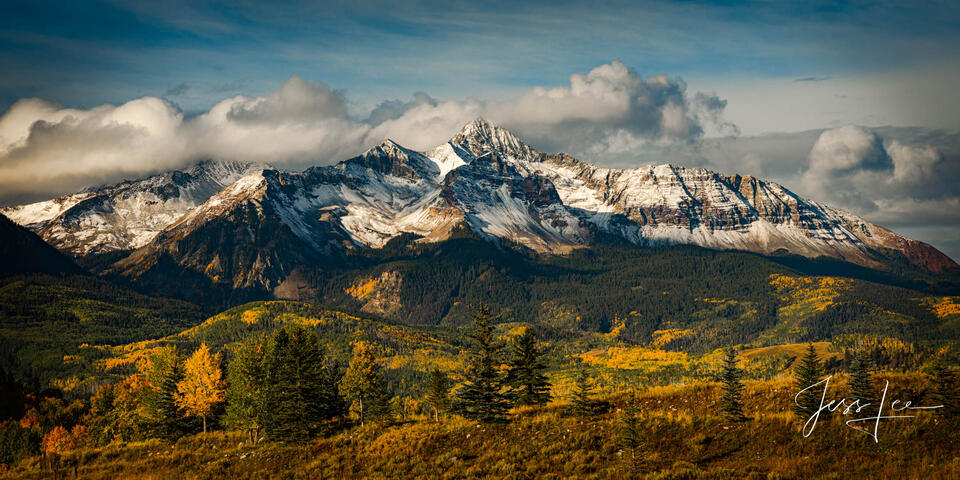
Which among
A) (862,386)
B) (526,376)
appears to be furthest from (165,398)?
(862,386)

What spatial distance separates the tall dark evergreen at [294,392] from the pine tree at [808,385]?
1501 inches

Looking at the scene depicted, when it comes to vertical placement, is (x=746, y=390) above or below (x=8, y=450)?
above

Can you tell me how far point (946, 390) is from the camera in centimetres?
3189

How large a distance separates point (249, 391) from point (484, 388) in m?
33.8

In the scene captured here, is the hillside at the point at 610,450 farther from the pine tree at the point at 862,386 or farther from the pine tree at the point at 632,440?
the pine tree at the point at 862,386

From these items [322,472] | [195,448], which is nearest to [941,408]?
[322,472]

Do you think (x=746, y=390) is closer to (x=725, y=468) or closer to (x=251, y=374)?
(x=725, y=468)

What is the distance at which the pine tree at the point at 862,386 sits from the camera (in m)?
33.9

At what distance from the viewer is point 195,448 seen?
2378 inches

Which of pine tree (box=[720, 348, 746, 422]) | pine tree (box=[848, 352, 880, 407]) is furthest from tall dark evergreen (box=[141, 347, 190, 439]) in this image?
pine tree (box=[848, 352, 880, 407])

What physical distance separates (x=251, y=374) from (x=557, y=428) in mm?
40881
